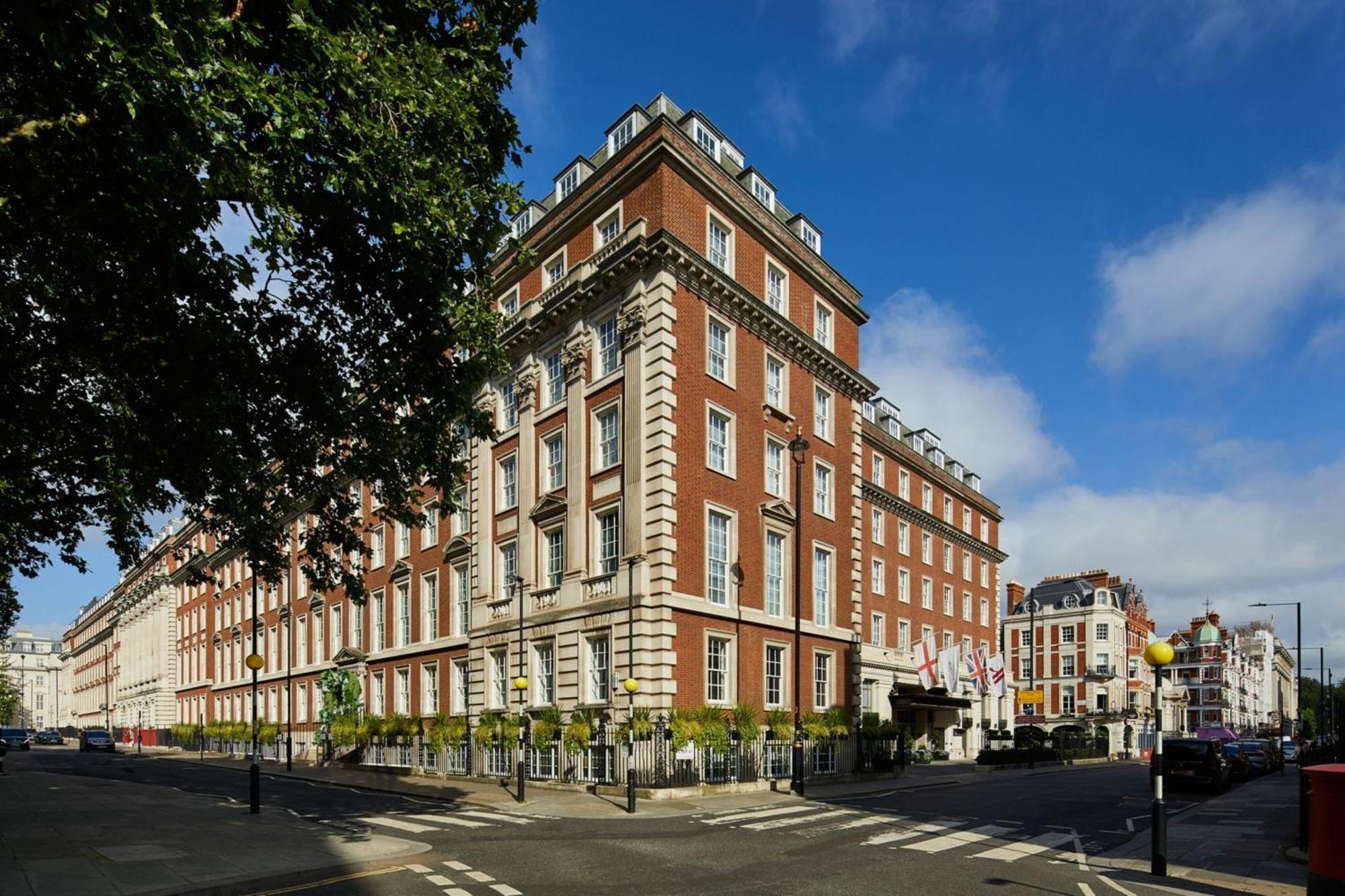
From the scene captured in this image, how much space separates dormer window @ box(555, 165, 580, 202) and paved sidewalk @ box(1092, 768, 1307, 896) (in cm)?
2852

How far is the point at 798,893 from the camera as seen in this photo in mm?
11258

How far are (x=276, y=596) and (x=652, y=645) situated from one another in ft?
138

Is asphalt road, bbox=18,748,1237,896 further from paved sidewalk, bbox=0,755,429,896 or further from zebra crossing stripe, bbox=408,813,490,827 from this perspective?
paved sidewalk, bbox=0,755,429,896

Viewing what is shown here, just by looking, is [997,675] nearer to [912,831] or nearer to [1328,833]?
[912,831]

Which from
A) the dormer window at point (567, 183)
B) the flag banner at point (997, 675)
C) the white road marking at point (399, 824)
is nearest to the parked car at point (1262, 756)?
the flag banner at point (997, 675)

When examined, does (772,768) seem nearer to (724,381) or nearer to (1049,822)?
(1049,822)

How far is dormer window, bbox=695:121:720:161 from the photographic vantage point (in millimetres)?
31984

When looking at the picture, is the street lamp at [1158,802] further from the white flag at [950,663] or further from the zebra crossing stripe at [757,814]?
the white flag at [950,663]

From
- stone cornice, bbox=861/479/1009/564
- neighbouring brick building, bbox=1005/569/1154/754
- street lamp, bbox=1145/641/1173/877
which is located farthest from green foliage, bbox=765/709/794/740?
neighbouring brick building, bbox=1005/569/1154/754

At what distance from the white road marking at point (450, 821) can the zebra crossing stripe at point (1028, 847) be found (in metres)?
10.1

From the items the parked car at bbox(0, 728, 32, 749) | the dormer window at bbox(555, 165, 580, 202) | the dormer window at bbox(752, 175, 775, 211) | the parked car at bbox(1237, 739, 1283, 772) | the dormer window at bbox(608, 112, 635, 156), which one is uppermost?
the dormer window at bbox(608, 112, 635, 156)

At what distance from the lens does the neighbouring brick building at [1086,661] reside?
80.8 m

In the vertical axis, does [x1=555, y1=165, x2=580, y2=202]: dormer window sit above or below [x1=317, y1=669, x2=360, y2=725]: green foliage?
above

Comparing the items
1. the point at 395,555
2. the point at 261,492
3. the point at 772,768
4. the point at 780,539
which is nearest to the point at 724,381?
the point at 780,539
